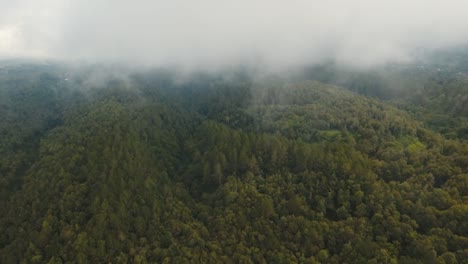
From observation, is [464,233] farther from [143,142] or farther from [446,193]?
[143,142]

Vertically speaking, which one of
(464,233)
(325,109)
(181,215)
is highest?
(325,109)

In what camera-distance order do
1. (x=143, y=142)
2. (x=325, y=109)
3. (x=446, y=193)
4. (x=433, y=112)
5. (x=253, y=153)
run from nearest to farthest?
(x=446, y=193)
(x=253, y=153)
(x=143, y=142)
(x=325, y=109)
(x=433, y=112)

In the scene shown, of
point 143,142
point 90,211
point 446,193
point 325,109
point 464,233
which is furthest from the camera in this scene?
point 325,109

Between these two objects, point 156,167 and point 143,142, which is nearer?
point 156,167

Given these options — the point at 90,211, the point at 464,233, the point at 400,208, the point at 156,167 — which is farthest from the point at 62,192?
the point at 464,233

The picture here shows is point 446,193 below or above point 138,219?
above

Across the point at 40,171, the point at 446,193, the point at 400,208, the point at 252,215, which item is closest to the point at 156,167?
the point at 40,171

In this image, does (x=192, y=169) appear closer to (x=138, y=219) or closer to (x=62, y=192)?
(x=138, y=219)
